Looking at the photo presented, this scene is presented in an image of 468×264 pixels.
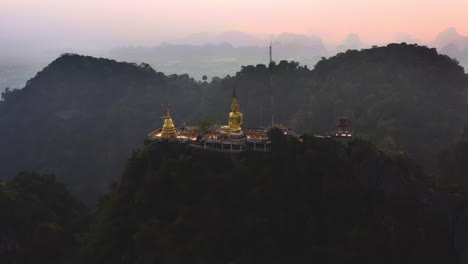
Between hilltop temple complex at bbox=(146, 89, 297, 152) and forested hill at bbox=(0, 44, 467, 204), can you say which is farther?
forested hill at bbox=(0, 44, 467, 204)

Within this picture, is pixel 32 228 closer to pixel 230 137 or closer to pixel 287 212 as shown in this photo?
pixel 230 137

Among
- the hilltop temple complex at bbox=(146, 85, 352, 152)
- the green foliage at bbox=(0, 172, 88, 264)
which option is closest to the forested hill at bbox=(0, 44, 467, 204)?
the hilltop temple complex at bbox=(146, 85, 352, 152)

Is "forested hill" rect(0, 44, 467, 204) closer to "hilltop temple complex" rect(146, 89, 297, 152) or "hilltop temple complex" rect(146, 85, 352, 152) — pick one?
"hilltop temple complex" rect(146, 85, 352, 152)

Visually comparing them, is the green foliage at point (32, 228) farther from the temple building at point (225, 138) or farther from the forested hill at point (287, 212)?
the temple building at point (225, 138)

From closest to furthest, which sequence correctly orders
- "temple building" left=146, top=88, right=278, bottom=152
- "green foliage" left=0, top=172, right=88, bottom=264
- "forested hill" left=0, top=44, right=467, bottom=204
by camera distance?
1. "temple building" left=146, top=88, right=278, bottom=152
2. "green foliage" left=0, top=172, right=88, bottom=264
3. "forested hill" left=0, top=44, right=467, bottom=204

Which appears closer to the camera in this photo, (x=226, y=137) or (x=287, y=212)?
(x=287, y=212)

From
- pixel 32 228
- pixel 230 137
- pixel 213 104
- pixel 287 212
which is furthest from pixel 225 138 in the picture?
pixel 213 104
